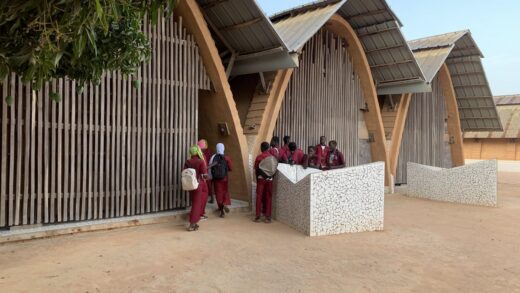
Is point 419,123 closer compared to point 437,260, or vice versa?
point 437,260

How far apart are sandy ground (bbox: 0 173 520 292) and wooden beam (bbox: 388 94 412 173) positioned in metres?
6.11

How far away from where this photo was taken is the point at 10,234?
20.1 ft

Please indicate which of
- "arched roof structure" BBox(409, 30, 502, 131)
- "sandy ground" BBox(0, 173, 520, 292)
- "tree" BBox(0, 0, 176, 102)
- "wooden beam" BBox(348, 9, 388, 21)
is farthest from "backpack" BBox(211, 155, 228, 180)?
"arched roof structure" BBox(409, 30, 502, 131)

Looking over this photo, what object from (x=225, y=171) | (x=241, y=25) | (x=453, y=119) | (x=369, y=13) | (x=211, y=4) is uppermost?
(x=369, y=13)

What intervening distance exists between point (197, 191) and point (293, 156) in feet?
8.73

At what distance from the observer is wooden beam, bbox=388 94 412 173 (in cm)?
1405

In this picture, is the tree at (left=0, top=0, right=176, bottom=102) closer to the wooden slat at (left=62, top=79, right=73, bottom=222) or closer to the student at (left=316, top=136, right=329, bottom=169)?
the wooden slat at (left=62, top=79, right=73, bottom=222)

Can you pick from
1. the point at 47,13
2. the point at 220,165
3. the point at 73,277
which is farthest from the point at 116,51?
the point at 220,165

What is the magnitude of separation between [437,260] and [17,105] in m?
6.61

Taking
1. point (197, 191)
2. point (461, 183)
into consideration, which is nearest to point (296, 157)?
point (197, 191)

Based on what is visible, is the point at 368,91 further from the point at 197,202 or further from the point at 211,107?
the point at 197,202

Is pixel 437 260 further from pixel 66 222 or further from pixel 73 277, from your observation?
pixel 66 222

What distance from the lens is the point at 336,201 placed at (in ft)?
22.9

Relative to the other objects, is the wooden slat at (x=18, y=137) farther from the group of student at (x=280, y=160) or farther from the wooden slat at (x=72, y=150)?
the group of student at (x=280, y=160)
